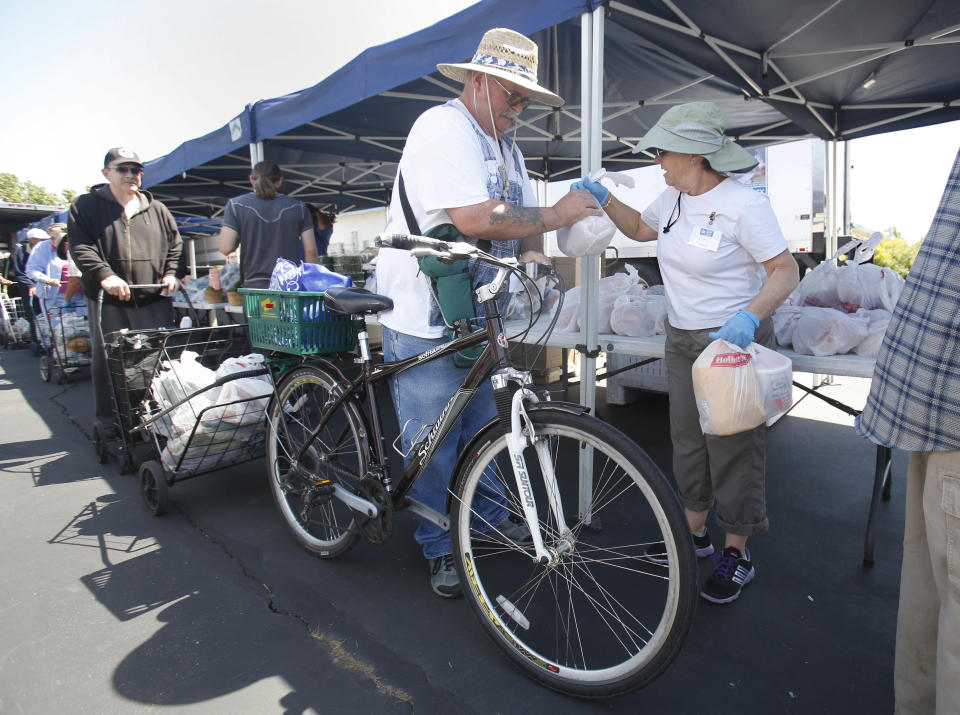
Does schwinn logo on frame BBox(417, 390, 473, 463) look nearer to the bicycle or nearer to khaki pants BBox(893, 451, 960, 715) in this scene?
the bicycle

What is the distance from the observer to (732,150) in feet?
7.08

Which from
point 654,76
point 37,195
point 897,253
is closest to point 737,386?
point 654,76

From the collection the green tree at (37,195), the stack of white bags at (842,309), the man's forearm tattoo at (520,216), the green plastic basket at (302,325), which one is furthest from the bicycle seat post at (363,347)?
the green tree at (37,195)

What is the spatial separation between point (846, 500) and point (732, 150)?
2.33m

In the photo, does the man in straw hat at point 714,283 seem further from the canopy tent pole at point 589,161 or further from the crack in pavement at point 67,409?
the crack in pavement at point 67,409

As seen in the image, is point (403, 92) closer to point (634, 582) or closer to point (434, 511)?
point (434, 511)

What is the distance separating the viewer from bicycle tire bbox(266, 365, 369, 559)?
8.39 ft

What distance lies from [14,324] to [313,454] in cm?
Result: 1154

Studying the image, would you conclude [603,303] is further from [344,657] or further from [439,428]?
[344,657]

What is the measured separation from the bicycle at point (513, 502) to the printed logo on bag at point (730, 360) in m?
0.48

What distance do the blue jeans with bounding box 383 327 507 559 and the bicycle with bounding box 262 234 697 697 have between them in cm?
7

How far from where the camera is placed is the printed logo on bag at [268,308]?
303 centimetres

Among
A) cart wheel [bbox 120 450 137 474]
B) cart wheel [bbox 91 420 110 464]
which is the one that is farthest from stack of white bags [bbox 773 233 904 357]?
cart wheel [bbox 91 420 110 464]

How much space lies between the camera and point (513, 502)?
209 centimetres
